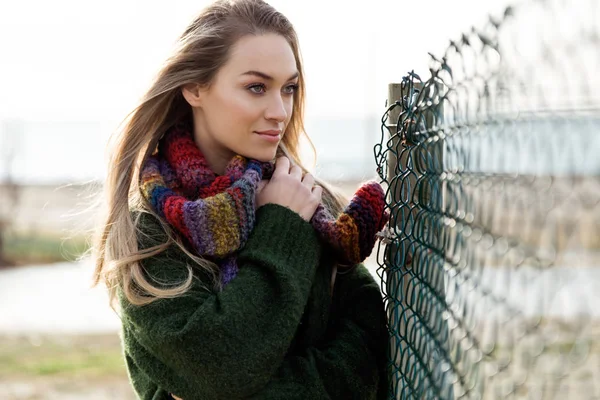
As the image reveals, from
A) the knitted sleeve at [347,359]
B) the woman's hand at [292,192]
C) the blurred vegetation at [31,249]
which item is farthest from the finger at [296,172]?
the blurred vegetation at [31,249]

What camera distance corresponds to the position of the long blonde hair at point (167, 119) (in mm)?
2170

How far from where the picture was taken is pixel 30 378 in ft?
20.2

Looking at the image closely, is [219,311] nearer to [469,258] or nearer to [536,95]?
[469,258]

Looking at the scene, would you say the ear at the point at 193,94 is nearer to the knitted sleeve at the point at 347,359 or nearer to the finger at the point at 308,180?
the finger at the point at 308,180

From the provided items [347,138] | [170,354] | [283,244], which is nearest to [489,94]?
[283,244]

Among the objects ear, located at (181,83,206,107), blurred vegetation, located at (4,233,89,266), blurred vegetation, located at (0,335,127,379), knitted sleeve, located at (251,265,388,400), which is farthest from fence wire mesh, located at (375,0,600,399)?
blurred vegetation, located at (4,233,89,266)

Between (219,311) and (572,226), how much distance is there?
1.14 m

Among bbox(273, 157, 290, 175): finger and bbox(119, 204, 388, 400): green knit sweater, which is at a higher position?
bbox(273, 157, 290, 175): finger

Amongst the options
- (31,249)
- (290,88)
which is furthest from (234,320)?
(31,249)

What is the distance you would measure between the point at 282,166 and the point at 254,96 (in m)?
0.23

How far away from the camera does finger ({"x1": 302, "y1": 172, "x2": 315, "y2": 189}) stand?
7.37 ft

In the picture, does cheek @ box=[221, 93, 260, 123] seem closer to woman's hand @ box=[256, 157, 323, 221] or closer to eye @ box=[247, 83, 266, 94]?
eye @ box=[247, 83, 266, 94]

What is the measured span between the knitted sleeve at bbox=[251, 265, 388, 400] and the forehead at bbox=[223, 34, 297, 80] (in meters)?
0.63

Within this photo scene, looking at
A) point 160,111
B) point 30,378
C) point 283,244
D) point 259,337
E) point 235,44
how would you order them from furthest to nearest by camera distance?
point 30,378
point 160,111
point 235,44
point 283,244
point 259,337
